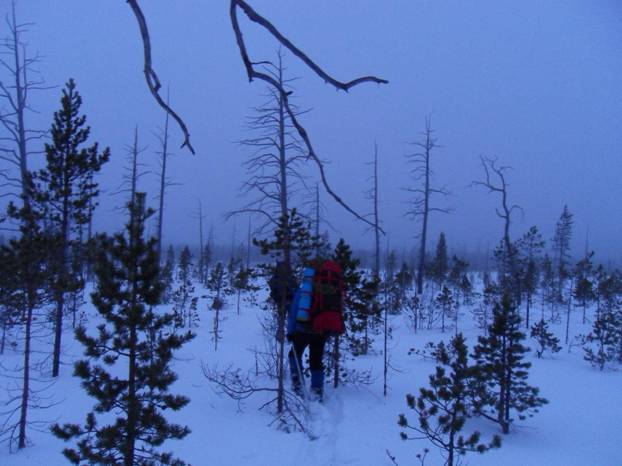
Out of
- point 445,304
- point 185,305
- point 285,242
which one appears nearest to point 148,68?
point 285,242

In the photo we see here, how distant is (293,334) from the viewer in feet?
22.6

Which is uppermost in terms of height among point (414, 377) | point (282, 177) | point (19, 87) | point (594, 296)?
point (19, 87)

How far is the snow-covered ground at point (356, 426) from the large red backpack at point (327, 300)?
148 centimetres

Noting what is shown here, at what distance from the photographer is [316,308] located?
22.2 feet

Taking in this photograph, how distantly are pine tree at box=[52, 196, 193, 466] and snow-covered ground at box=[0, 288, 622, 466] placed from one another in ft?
5.01

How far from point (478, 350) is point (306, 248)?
4.24m

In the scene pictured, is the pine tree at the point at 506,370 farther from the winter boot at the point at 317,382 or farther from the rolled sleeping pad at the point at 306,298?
the rolled sleeping pad at the point at 306,298

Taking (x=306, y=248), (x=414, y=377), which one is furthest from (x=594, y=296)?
(x=306, y=248)

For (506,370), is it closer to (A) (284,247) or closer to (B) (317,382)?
(B) (317,382)

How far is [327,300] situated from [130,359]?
11.0ft

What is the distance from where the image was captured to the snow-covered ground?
18.0 ft

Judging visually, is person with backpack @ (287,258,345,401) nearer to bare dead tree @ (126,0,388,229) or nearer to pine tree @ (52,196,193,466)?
pine tree @ (52,196,193,466)

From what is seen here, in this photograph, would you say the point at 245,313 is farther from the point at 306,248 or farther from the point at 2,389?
the point at 306,248

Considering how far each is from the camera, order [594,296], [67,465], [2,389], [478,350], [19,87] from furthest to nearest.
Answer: [594,296]
[19,87]
[2,389]
[478,350]
[67,465]
